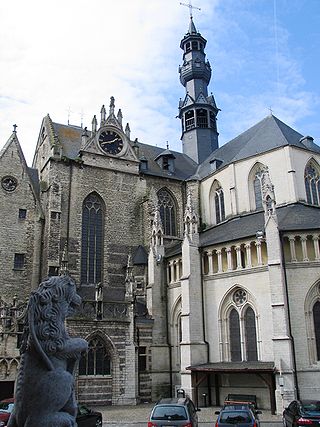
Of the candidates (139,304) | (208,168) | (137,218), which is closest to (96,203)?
(137,218)

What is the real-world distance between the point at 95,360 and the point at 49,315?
18.3 m

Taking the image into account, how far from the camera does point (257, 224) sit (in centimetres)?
2425

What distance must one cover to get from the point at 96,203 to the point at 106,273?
15.5 feet

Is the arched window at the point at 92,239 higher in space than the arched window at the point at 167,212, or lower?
lower

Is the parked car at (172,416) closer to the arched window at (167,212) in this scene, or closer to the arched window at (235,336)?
the arched window at (235,336)

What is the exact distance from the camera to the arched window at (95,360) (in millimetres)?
22172

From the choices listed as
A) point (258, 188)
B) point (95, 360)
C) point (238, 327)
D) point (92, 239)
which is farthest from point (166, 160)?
point (95, 360)

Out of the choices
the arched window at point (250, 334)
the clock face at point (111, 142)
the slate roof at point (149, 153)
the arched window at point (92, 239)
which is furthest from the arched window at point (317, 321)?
the clock face at point (111, 142)

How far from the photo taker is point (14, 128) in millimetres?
27656

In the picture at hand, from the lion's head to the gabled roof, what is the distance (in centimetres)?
2440

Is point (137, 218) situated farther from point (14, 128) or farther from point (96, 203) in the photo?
point (14, 128)

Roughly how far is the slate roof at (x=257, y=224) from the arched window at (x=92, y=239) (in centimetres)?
668

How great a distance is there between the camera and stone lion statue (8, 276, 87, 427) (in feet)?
17.0

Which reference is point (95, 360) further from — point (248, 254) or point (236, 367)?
point (248, 254)
